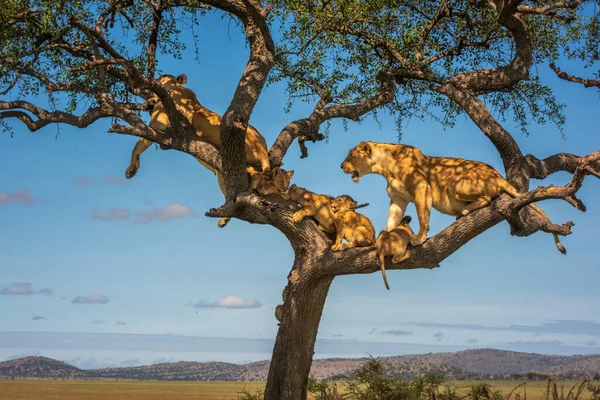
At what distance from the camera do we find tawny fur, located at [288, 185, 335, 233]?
1001 cm

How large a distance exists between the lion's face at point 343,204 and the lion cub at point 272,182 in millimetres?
869

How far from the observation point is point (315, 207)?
10.1 m

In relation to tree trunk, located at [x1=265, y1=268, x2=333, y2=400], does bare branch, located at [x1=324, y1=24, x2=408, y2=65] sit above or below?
above

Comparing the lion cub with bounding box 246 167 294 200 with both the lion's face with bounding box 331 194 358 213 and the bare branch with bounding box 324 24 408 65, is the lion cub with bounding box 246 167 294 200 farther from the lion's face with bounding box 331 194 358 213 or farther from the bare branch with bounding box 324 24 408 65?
the bare branch with bounding box 324 24 408 65

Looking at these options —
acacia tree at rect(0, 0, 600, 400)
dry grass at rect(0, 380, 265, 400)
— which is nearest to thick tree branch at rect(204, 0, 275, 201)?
acacia tree at rect(0, 0, 600, 400)

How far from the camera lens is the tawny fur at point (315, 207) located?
10.0 metres

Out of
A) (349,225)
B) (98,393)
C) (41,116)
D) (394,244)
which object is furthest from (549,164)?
(98,393)

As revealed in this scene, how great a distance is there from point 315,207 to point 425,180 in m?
1.66

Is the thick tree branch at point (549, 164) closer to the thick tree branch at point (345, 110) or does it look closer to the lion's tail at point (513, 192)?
the lion's tail at point (513, 192)

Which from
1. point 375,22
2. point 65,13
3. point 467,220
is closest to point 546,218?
point 467,220

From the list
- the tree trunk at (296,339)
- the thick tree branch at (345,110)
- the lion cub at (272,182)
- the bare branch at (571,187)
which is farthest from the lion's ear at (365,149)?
the bare branch at (571,187)

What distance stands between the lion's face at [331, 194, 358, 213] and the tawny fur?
5.9 inches

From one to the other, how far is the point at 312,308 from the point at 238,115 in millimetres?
3116

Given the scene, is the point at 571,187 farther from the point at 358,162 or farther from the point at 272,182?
the point at 272,182
